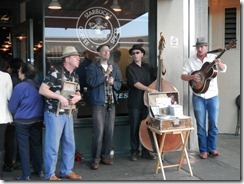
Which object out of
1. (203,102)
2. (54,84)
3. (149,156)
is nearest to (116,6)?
(203,102)

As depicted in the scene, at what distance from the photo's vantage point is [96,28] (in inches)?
250

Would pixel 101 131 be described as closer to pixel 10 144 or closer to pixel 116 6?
pixel 10 144

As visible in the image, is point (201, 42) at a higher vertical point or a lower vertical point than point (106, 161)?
higher

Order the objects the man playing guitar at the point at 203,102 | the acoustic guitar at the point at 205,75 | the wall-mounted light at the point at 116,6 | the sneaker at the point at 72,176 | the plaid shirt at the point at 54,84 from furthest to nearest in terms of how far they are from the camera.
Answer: the wall-mounted light at the point at 116,6 < the man playing guitar at the point at 203,102 < the acoustic guitar at the point at 205,75 < the sneaker at the point at 72,176 < the plaid shirt at the point at 54,84

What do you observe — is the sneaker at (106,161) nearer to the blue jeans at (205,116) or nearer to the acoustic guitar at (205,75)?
the blue jeans at (205,116)

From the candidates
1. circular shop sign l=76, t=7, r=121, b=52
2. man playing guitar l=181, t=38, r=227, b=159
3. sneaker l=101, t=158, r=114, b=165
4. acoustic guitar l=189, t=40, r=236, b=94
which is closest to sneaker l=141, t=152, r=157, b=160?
sneaker l=101, t=158, r=114, b=165

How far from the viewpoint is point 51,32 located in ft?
20.1

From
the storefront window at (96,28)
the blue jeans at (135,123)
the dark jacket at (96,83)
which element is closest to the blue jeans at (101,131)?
the dark jacket at (96,83)

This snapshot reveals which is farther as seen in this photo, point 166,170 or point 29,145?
point 166,170

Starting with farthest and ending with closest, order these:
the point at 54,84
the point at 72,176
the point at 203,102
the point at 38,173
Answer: the point at 203,102 < the point at 38,173 < the point at 72,176 < the point at 54,84

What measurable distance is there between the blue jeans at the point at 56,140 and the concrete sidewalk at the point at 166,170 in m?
0.33

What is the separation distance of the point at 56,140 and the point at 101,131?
872mm

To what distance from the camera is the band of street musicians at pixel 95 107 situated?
193 inches

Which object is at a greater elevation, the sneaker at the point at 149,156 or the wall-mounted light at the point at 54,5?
the wall-mounted light at the point at 54,5
